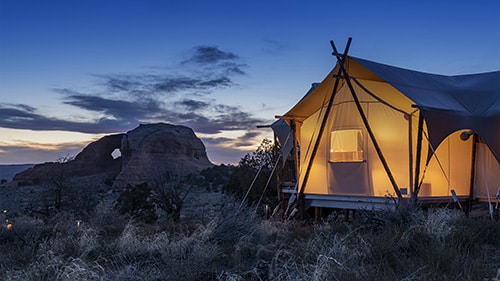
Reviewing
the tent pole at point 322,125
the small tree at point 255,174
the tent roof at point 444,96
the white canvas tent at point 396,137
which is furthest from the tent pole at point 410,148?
the small tree at point 255,174

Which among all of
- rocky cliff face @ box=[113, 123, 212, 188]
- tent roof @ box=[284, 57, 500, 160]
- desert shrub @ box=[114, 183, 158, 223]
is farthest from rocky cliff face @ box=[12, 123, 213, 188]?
tent roof @ box=[284, 57, 500, 160]

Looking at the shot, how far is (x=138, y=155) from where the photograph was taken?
41.9 metres

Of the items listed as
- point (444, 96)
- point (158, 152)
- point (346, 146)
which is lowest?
point (346, 146)

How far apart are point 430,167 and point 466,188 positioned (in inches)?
43.8

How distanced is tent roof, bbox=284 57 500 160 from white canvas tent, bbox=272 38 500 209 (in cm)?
2

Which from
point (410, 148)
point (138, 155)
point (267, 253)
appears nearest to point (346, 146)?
point (410, 148)

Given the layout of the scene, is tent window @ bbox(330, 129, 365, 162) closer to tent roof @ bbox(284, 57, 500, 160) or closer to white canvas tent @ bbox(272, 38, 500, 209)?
white canvas tent @ bbox(272, 38, 500, 209)

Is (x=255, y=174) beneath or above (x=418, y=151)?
beneath

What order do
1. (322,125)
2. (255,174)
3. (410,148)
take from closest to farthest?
1. (410,148)
2. (322,125)
3. (255,174)

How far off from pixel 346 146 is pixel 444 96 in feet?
8.00

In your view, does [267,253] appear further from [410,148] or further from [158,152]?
[158,152]

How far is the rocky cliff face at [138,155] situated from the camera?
41.1 m

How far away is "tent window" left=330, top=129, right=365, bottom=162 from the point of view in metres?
12.1

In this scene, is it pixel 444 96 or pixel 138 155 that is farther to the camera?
pixel 138 155
